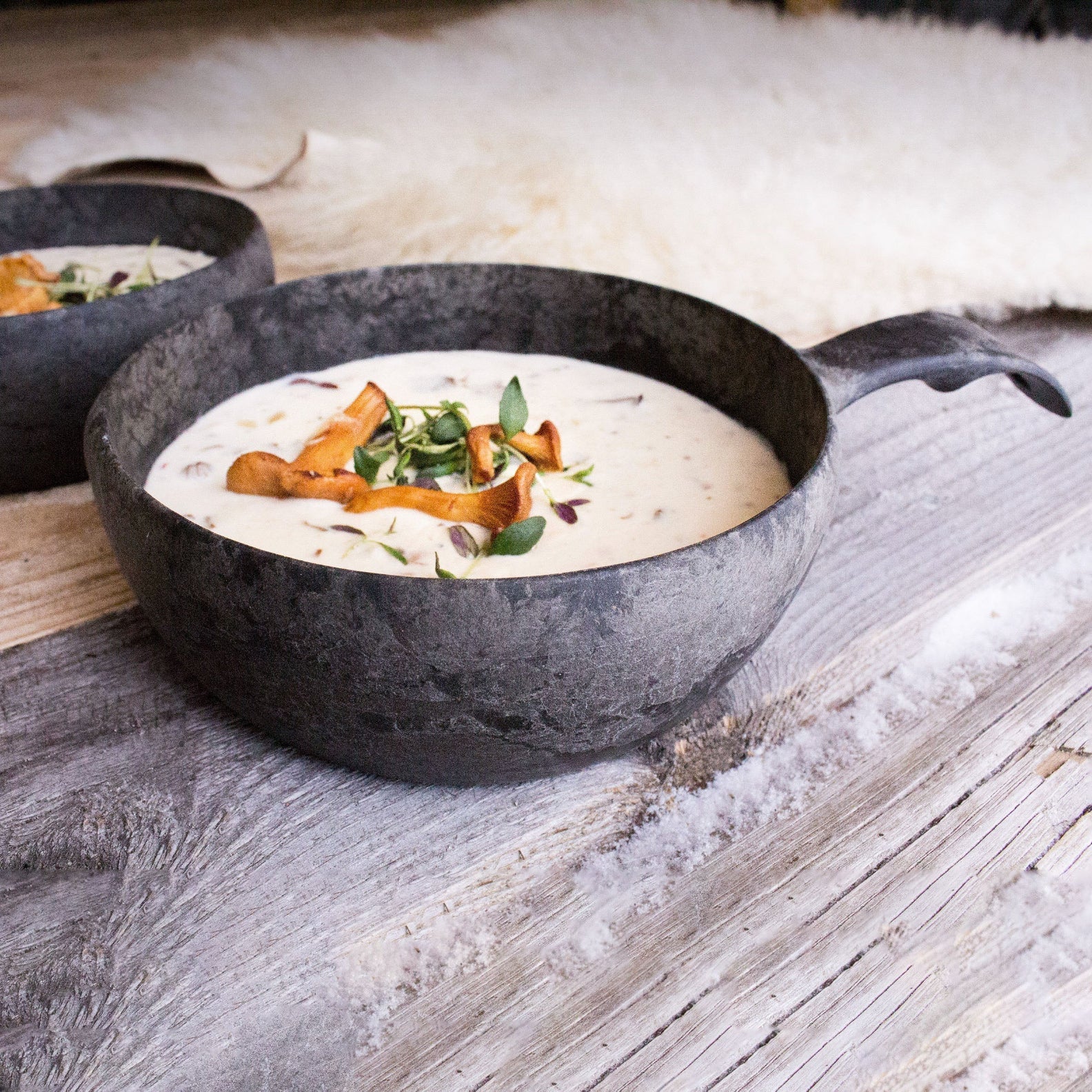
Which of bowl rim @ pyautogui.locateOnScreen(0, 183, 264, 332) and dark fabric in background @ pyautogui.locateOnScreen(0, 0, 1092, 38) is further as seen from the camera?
dark fabric in background @ pyautogui.locateOnScreen(0, 0, 1092, 38)

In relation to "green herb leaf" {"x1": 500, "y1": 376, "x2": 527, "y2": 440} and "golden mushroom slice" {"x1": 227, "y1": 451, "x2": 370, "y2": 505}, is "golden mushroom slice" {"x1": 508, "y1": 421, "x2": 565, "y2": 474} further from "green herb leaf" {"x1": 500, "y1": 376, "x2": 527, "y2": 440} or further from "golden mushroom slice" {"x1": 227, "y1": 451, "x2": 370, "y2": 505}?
"golden mushroom slice" {"x1": 227, "y1": 451, "x2": 370, "y2": 505}

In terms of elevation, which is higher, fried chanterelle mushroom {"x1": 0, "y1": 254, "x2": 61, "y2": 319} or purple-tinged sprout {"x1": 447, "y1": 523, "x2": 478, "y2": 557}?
purple-tinged sprout {"x1": 447, "y1": 523, "x2": 478, "y2": 557}

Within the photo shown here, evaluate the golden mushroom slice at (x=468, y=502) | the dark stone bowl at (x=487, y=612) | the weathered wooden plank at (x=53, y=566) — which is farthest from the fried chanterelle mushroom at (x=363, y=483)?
the weathered wooden plank at (x=53, y=566)

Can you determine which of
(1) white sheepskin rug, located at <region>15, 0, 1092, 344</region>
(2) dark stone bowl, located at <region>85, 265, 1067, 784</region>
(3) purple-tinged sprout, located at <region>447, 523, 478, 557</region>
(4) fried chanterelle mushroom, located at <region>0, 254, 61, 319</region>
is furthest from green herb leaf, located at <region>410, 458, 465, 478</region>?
(1) white sheepskin rug, located at <region>15, 0, 1092, 344</region>

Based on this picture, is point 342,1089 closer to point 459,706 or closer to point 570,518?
point 459,706

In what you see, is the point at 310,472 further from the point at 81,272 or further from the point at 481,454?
the point at 81,272

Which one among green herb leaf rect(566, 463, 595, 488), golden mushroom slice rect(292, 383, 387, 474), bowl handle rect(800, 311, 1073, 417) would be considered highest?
bowl handle rect(800, 311, 1073, 417)
